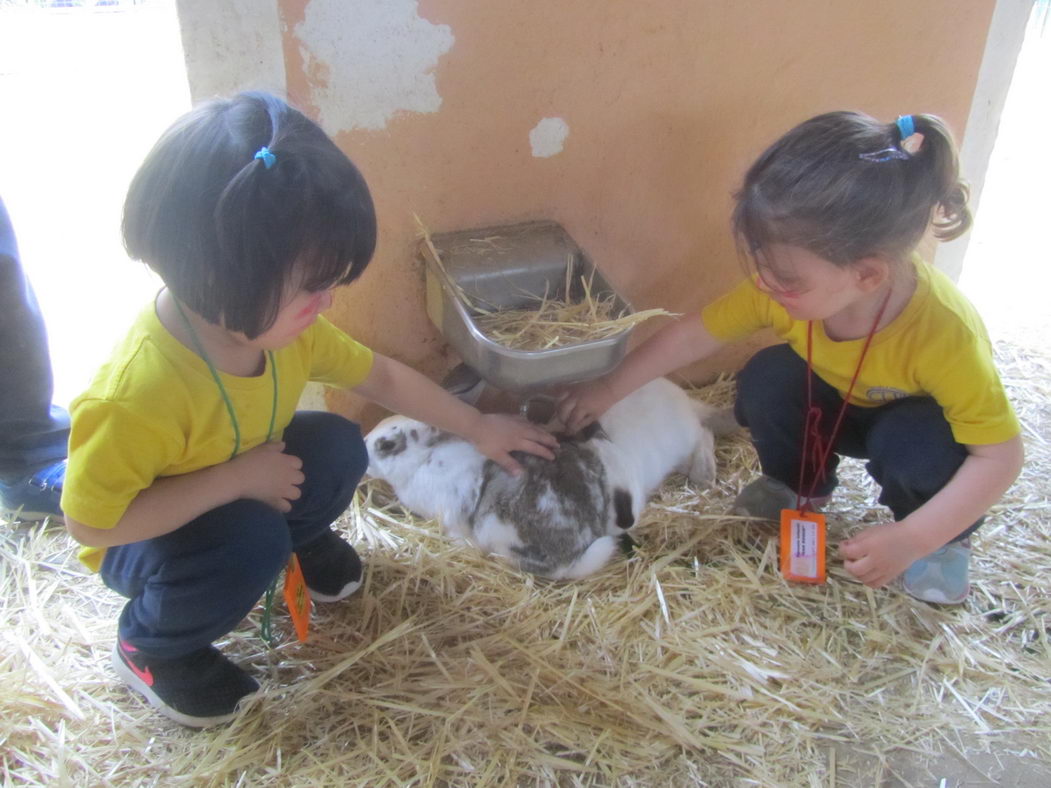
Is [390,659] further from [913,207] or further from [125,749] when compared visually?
[913,207]

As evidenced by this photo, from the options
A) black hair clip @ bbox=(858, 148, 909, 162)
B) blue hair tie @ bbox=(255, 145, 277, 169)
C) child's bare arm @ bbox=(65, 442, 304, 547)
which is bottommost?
child's bare arm @ bbox=(65, 442, 304, 547)

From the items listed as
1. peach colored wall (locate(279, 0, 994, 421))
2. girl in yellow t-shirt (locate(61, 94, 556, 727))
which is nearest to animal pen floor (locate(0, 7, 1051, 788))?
girl in yellow t-shirt (locate(61, 94, 556, 727))

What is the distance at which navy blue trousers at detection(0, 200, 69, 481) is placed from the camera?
7.48ft

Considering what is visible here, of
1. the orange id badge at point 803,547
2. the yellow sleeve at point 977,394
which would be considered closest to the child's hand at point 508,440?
the orange id badge at point 803,547

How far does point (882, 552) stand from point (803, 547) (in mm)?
303

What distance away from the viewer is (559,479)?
231cm

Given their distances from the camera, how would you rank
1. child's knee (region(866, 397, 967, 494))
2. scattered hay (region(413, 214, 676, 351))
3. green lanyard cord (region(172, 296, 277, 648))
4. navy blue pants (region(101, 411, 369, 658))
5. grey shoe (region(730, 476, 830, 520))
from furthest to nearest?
grey shoe (region(730, 476, 830, 520)) → scattered hay (region(413, 214, 676, 351)) → child's knee (region(866, 397, 967, 494)) → navy blue pants (region(101, 411, 369, 658)) → green lanyard cord (region(172, 296, 277, 648))

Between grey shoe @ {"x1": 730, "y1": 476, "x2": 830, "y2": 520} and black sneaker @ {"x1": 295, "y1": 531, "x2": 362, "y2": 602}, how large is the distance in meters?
1.15

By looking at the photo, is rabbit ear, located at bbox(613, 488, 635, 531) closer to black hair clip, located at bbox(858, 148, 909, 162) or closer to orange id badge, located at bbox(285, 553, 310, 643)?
orange id badge, located at bbox(285, 553, 310, 643)

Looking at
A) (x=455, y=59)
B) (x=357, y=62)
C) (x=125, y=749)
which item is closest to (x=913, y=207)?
(x=455, y=59)

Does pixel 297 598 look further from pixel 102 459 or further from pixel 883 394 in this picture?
pixel 883 394

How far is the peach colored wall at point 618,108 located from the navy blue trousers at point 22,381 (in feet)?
2.63

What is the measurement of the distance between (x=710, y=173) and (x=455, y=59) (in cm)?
97

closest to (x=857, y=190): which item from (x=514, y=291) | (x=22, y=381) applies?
(x=514, y=291)
